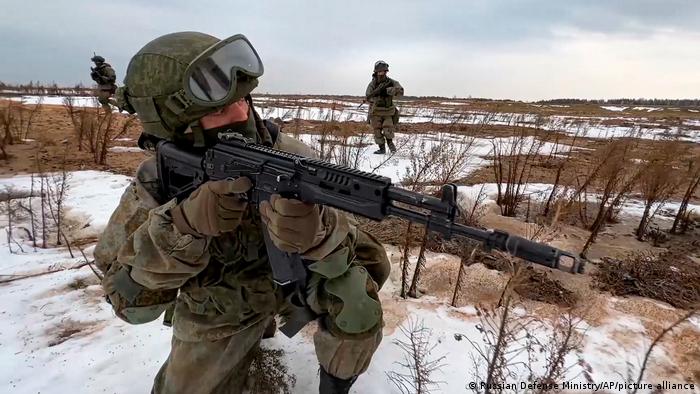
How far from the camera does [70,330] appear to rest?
2.41 m

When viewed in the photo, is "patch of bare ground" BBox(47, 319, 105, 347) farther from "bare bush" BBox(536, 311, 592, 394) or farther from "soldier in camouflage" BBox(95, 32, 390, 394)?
"bare bush" BBox(536, 311, 592, 394)

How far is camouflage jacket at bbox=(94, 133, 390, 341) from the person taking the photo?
67.8 inches

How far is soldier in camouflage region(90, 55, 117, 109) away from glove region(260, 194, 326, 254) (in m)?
6.55

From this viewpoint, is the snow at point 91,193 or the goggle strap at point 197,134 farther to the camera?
the snow at point 91,193

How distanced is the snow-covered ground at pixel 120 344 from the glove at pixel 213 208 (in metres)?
0.99

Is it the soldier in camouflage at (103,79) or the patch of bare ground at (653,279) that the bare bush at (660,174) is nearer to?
the patch of bare ground at (653,279)

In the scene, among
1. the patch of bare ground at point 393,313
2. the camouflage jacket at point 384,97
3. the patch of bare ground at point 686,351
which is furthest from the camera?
the camouflage jacket at point 384,97

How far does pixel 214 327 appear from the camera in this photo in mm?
1864

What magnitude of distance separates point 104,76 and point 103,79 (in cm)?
11

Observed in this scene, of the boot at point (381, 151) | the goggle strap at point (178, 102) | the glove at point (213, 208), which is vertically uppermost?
the goggle strap at point (178, 102)

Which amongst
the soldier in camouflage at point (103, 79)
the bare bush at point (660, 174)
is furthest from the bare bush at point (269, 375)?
the soldier in camouflage at point (103, 79)

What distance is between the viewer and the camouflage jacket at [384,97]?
8828mm

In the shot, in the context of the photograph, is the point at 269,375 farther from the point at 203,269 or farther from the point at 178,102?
the point at 178,102

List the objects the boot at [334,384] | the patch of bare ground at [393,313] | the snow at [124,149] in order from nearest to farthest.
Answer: the boot at [334,384], the patch of bare ground at [393,313], the snow at [124,149]
